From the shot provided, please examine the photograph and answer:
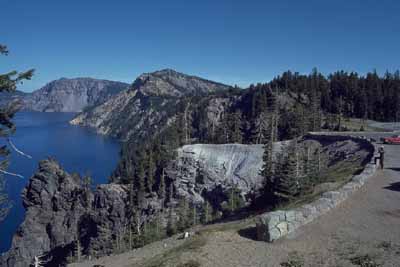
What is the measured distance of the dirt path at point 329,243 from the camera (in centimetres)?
1594

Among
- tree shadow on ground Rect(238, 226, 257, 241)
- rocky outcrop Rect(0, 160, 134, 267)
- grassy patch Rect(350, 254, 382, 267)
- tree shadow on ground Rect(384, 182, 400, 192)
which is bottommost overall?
rocky outcrop Rect(0, 160, 134, 267)

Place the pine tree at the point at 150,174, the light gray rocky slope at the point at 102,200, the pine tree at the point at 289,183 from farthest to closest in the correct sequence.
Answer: the pine tree at the point at 150,174 < the light gray rocky slope at the point at 102,200 < the pine tree at the point at 289,183

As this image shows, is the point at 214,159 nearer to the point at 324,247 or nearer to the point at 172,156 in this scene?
the point at 172,156

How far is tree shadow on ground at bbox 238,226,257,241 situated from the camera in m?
20.1

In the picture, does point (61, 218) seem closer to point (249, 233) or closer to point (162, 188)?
point (162, 188)

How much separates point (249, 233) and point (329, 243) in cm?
484

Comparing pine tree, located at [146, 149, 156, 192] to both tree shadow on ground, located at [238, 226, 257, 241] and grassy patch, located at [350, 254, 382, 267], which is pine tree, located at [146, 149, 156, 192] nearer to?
tree shadow on ground, located at [238, 226, 257, 241]

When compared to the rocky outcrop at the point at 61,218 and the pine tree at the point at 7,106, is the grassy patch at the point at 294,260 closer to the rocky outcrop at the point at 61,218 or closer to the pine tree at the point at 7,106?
the pine tree at the point at 7,106

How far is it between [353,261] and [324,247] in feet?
6.57

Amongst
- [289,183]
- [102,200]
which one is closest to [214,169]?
[102,200]

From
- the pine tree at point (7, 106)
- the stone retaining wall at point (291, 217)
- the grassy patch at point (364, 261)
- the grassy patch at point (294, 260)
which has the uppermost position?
the pine tree at point (7, 106)

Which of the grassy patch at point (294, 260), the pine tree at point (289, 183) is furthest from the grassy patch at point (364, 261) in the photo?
the pine tree at point (289, 183)

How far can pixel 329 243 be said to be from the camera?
17.5 m

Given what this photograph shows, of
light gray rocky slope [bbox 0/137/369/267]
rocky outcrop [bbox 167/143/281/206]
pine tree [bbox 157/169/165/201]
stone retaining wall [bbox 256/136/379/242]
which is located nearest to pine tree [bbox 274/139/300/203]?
stone retaining wall [bbox 256/136/379/242]
